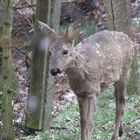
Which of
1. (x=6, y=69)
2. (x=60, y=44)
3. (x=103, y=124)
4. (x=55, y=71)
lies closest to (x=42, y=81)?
(x=103, y=124)

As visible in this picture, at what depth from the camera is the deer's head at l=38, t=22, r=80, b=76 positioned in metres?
6.23

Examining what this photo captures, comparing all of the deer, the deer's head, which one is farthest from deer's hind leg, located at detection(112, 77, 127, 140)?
the deer's head

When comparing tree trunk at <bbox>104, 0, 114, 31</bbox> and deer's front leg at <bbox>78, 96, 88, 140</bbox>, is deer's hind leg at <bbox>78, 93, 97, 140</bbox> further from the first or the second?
tree trunk at <bbox>104, 0, 114, 31</bbox>

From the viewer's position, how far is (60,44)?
6332mm

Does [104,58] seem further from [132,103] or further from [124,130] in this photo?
[132,103]

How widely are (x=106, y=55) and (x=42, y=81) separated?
47.2 inches

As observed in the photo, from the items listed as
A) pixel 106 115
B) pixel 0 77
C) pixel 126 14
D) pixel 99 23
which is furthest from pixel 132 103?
pixel 99 23

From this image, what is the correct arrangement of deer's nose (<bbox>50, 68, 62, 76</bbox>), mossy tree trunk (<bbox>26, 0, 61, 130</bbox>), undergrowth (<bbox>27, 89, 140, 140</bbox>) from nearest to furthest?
deer's nose (<bbox>50, 68, 62, 76</bbox>) → undergrowth (<bbox>27, 89, 140, 140</bbox>) → mossy tree trunk (<bbox>26, 0, 61, 130</bbox>)

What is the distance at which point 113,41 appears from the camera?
25.0ft

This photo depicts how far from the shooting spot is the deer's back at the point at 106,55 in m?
7.02

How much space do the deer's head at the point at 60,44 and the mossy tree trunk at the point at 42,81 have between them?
1377 mm

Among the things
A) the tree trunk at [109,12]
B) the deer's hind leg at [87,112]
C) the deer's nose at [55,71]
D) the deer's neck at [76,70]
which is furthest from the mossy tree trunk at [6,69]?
the tree trunk at [109,12]

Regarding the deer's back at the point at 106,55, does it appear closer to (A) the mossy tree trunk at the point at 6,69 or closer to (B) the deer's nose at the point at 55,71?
(B) the deer's nose at the point at 55,71

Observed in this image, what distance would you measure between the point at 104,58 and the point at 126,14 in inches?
139
